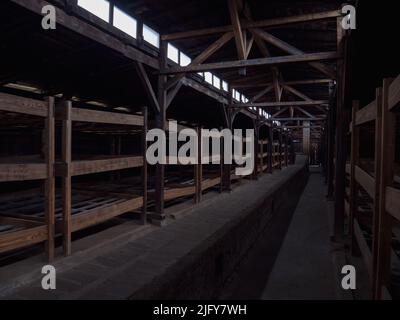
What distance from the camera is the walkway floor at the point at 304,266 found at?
5.32 m

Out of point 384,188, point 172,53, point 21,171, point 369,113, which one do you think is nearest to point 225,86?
point 172,53

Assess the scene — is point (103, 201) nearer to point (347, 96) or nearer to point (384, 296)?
point (384, 296)

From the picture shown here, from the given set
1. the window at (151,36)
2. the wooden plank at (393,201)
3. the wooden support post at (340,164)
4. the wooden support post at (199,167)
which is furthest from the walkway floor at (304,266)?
the window at (151,36)

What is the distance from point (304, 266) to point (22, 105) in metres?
6.00

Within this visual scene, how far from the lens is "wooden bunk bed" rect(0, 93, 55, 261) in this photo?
11.6ft

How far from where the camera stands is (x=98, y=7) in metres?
5.23

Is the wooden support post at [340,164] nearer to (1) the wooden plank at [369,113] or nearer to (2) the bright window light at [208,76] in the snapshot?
(1) the wooden plank at [369,113]

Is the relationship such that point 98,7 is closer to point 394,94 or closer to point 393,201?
point 394,94

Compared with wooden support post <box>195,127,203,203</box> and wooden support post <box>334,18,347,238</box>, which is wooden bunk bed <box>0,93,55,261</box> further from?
wooden support post <box>334,18,347,238</box>

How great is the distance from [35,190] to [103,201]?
6.99 ft

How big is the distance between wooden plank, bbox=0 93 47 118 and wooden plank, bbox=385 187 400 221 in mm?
3897

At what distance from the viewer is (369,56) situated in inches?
163

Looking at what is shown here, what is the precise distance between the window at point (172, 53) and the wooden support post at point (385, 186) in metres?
6.43

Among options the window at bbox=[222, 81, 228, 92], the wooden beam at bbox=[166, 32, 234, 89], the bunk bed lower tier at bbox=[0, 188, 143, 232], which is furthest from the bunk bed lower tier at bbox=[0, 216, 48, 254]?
the window at bbox=[222, 81, 228, 92]
